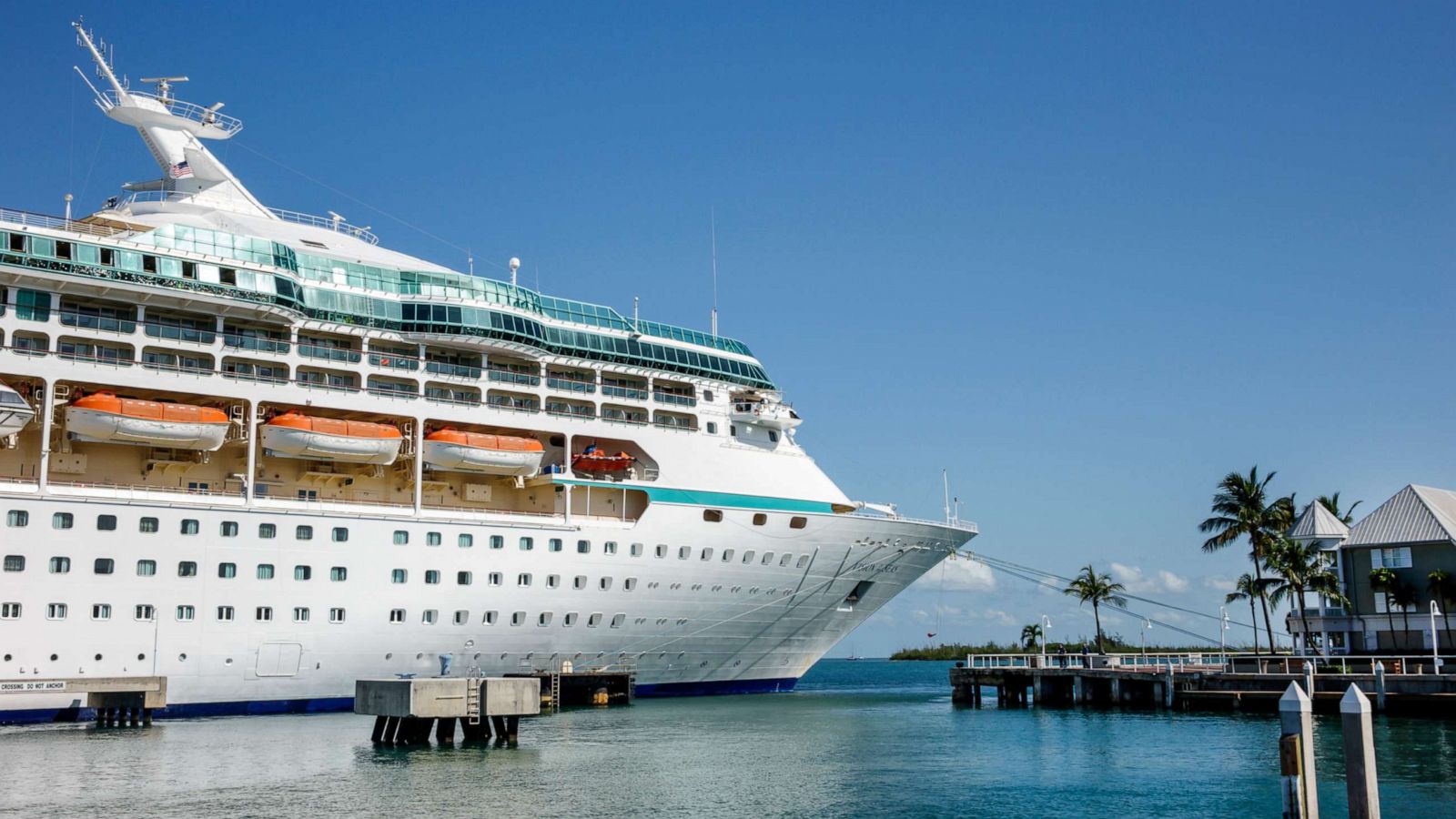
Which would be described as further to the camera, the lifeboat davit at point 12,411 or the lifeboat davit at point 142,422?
the lifeboat davit at point 142,422

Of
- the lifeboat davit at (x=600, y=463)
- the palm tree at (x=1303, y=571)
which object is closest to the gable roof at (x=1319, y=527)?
the palm tree at (x=1303, y=571)

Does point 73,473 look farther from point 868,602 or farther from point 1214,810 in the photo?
point 1214,810

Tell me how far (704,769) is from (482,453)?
50.2 feet

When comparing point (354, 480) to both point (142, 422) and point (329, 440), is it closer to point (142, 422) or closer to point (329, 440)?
point (329, 440)

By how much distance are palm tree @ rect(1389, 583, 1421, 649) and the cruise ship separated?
13614 millimetres

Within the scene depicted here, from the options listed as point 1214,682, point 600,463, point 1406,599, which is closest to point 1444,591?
point 1406,599

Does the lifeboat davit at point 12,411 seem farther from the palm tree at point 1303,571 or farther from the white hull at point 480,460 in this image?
the palm tree at point 1303,571

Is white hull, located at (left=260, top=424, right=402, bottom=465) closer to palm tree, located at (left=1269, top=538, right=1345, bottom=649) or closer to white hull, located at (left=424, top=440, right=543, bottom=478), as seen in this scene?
white hull, located at (left=424, top=440, right=543, bottom=478)

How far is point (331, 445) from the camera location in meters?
35.8

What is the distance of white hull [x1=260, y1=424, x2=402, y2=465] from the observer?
35.3m

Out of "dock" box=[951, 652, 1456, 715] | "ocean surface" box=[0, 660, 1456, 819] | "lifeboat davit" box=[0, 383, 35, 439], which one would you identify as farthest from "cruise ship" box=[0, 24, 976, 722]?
"dock" box=[951, 652, 1456, 715]

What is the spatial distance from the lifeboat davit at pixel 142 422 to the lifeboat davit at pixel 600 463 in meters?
10.5

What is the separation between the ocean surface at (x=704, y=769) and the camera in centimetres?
2114

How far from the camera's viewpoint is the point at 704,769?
25500mm
